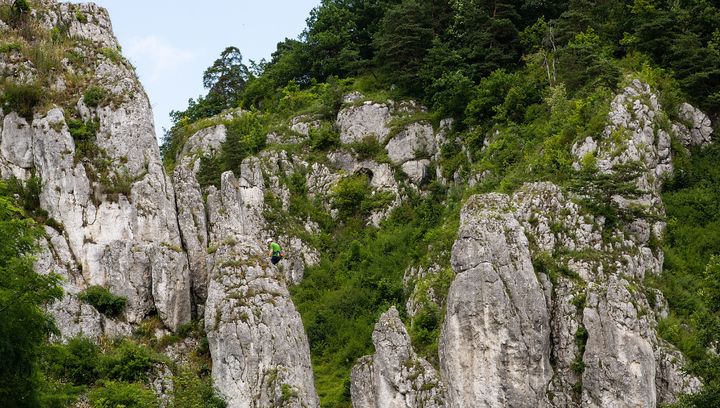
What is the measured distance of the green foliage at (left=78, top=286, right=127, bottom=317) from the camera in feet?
93.8

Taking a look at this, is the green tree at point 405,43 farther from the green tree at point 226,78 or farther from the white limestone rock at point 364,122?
the green tree at point 226,78

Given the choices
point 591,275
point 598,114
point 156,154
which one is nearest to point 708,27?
point 598,114

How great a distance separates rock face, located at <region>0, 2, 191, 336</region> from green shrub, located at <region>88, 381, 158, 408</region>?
356 centimetres

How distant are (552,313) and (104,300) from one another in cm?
1680

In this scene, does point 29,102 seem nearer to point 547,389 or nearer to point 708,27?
point 547,389

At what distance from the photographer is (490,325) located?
2892 cm

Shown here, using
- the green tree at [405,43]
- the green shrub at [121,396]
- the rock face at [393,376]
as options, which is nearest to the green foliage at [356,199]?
the green tree at [405,43]

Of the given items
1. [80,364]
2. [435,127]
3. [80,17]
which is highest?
[80,17]

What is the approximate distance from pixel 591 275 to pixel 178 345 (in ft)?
52.6

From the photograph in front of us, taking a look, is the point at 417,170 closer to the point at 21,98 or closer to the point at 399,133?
the point at 399,133

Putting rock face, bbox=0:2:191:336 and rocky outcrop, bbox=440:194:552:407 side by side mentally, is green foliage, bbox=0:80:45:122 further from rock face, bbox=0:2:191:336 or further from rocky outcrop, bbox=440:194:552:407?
rocky outcrop, bbox=440:194:552:407

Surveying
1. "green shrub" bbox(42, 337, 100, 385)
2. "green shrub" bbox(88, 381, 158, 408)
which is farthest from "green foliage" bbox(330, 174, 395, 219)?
"green shrub" bbox(88, 381, 158, 408)

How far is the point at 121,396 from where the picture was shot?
24141 mm

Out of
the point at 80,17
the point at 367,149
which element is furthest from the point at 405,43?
the point at 80,17
